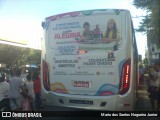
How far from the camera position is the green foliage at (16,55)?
493 cm

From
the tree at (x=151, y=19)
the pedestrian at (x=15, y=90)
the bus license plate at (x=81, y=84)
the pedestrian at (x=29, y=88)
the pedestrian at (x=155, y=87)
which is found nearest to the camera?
the tree at (x=151, y=19)

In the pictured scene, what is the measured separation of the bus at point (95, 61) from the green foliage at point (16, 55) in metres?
0.58

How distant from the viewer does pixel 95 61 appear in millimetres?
5234

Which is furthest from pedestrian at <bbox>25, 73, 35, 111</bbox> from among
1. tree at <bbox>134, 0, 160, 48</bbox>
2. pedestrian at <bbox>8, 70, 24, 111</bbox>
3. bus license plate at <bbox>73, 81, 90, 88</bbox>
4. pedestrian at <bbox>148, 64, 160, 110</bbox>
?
tree at <bbox>134, 0, 160, 48</bbox>

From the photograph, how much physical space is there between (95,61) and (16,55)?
1.33 meters

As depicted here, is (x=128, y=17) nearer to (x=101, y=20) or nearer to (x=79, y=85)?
(x=101, y=20)

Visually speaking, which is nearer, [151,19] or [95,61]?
[95,61]

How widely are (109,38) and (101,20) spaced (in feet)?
1.14

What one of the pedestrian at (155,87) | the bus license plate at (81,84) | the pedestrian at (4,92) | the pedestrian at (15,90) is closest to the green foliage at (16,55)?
the pedestrian at (15,90)

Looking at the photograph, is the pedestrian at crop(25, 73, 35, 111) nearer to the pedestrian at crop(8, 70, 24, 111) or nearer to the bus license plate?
the pedestrian at crop(8, 70, 24, 111)

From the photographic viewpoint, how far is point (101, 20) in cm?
527

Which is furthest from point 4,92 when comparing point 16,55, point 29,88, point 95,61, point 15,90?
point 95,61

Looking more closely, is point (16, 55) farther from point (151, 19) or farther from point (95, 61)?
point (151, 19)

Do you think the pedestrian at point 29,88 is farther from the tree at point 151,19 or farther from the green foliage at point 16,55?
the tree at point 151,19
